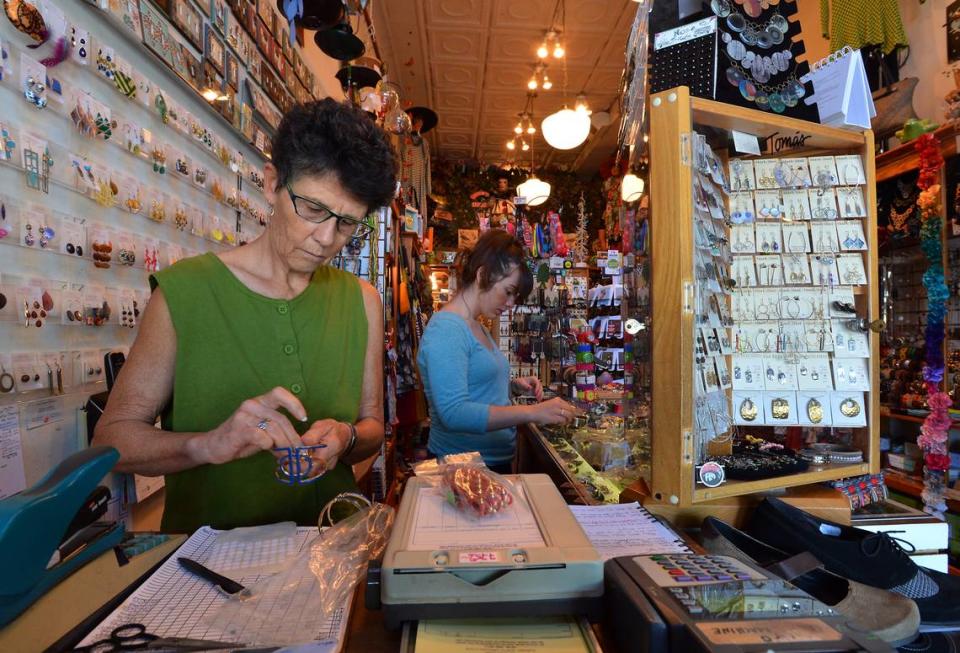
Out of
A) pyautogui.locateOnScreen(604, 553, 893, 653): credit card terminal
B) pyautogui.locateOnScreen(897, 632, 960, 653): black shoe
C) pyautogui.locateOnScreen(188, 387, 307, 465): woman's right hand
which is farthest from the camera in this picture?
pyautogui.locateOnScreen(897, 632, 960, 653): black shoe

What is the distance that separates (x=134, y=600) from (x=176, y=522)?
1.94 feet

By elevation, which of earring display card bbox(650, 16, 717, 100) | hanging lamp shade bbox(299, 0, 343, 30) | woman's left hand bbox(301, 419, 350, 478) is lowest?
woman's left hand bbox(301, 419, 350, 478)

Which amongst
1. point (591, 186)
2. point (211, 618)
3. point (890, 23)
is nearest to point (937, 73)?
point (890, 23)

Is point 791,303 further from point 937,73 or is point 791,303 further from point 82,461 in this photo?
point 937,73

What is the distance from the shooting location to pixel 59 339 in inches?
53.4

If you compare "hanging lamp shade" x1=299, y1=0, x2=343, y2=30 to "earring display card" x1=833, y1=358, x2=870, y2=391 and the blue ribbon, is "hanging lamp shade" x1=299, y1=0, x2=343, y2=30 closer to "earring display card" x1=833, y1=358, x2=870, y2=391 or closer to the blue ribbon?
the blue ribbon

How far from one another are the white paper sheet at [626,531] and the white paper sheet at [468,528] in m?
0.24

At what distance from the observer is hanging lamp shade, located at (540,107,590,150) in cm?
516

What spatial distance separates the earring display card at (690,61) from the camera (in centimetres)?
145

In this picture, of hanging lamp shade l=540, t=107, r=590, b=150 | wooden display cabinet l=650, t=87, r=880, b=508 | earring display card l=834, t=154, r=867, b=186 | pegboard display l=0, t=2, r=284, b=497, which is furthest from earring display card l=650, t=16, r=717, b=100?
hanging lamp shade l=540, t=107, r=590, b=150

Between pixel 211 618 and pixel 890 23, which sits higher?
pixel 890 23

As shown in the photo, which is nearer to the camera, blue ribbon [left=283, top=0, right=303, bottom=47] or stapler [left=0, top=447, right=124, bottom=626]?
stapler [left=0, top=447, right=124, bottom=626]

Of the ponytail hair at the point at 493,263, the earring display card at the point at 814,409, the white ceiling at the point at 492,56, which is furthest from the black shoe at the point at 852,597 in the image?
the white ceiling at the point at 492,56

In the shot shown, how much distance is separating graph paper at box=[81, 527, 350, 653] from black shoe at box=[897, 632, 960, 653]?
118cm
